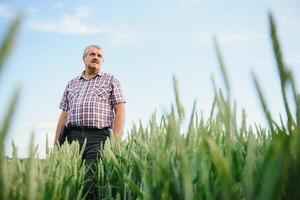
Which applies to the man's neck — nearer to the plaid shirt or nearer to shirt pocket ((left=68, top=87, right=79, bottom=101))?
the plaid shirt

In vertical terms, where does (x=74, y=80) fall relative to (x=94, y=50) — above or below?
below

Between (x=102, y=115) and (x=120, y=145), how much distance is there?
1.20 metres

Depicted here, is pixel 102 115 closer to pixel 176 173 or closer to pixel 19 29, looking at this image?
pixel 176 173

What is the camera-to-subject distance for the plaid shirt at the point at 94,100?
13.5 feet

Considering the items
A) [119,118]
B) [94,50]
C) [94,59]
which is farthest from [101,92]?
[94,50]

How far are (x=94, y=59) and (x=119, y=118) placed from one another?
85cm

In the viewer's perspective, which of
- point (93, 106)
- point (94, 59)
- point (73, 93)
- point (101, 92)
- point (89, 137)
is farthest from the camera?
point (94, 59)

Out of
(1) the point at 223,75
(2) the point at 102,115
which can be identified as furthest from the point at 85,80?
(1) the point at 223,75

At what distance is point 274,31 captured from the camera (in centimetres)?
60

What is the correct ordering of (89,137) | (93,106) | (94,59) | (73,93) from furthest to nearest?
(94,59)
(73,93)
(93,106)
(89,137)

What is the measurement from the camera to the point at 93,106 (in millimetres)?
4168

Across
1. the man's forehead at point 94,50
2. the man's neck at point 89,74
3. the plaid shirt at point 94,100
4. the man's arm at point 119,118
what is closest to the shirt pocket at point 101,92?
the plaid shirt at point 94,100

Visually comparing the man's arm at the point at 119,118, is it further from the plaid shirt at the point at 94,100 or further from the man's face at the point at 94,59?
the man's face at the point at 94,59

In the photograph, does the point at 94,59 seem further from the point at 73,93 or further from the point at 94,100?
the point at 94,100
